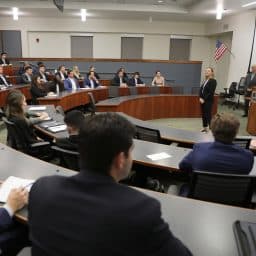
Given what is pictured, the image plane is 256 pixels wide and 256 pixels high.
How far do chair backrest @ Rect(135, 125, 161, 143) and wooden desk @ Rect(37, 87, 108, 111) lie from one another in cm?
333

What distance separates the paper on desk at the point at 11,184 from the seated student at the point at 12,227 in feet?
0.57

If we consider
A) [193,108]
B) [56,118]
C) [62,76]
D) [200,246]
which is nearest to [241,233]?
[200,246]

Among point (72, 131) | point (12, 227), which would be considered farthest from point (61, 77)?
point (12, 227)

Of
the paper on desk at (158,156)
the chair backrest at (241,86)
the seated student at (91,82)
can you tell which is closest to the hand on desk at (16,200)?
the paper on desk at (158,156)

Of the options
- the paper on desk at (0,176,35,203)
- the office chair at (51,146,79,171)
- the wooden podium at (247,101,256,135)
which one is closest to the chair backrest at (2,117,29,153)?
the office chair at (51,146,79,171)

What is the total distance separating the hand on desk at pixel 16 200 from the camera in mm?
1712

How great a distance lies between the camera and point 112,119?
3.60 feet

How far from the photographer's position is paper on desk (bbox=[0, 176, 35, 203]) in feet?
6.35

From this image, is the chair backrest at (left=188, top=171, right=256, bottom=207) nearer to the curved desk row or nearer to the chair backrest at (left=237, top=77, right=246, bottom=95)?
the curved desk row

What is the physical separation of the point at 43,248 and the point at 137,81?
9.26m

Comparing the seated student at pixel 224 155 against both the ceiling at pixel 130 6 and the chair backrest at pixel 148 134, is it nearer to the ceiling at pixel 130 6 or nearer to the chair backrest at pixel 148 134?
the chair backrest at pixel 148 134

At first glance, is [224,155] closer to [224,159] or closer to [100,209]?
[224,159]

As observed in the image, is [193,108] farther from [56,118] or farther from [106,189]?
[106,189]

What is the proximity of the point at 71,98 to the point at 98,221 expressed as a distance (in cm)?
683
